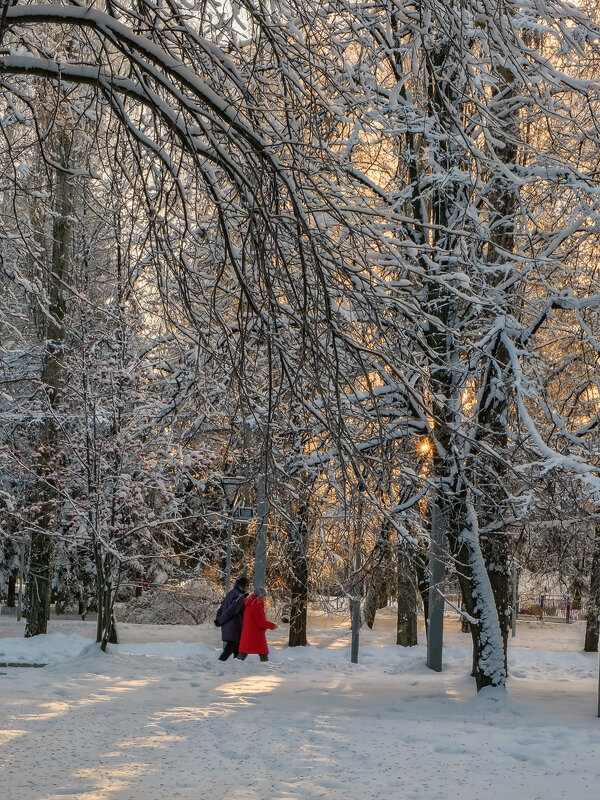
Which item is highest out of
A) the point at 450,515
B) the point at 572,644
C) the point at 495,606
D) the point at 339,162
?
the point at 339,162

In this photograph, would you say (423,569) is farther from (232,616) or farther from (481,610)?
(232,616)

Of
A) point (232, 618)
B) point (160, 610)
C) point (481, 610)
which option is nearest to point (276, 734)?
point (481, 610)

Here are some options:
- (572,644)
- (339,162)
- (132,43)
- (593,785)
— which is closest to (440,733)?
(593,785)

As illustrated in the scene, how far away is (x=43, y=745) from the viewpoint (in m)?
7.37

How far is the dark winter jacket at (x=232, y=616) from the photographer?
1393 centimetres

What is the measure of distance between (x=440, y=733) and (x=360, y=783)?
202 cm

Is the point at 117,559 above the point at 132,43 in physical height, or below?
below

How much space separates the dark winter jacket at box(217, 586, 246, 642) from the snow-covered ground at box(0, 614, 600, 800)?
40 centimetres

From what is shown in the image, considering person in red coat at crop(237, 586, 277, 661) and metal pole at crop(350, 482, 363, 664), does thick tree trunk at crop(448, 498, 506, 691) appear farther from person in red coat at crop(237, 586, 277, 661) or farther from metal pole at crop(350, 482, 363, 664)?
person in red coat at crop(237, 586, 277, 661)

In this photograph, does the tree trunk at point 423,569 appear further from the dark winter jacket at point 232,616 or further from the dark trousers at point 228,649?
the dark trousers at point 228,649

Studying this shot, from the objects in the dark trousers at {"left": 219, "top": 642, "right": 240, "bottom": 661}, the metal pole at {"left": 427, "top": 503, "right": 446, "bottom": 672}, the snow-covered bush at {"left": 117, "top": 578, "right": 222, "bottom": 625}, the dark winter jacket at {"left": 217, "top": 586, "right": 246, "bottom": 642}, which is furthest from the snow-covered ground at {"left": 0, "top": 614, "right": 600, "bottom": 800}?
the snow-covered bush at {"left": 117, "top": 578, "right": 222, "bottom": 625}

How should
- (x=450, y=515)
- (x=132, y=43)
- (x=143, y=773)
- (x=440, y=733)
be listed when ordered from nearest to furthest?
(x=132, y=43) < (x=143, y=773) < (x=440, y=733) < (x=450, y=515)

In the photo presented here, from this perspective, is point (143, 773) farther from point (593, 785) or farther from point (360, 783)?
point (593, 785)

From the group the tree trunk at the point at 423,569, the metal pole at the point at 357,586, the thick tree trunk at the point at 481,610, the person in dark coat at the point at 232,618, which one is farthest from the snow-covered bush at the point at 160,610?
the thick tree trunk at the point at 481,610
